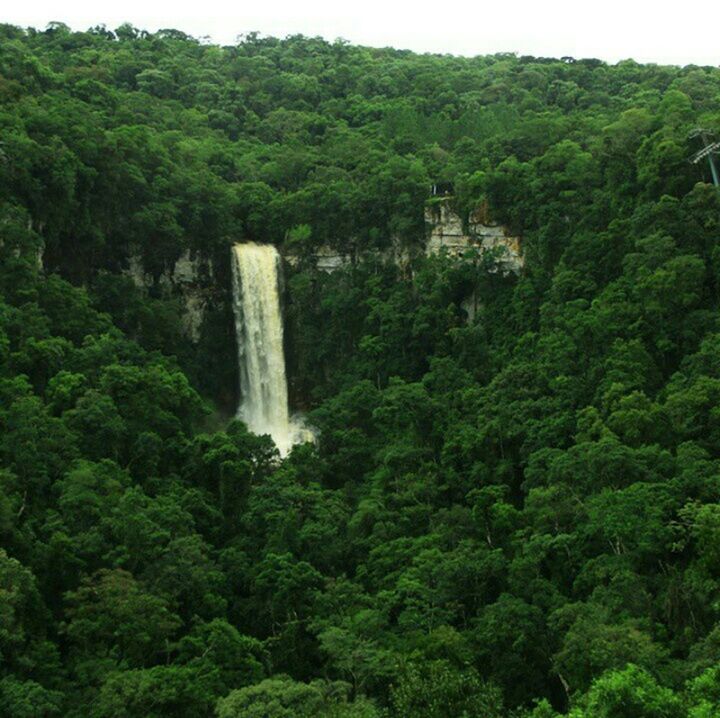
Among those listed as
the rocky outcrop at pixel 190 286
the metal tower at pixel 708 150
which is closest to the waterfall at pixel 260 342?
the rocky outcrop at pixel 190 286

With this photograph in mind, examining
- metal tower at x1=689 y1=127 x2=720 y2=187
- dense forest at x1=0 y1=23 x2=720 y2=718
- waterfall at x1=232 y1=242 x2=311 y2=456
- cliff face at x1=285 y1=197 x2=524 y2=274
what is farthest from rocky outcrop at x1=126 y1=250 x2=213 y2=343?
metal tower at x1=689 y1=127 x2=720 y2=187

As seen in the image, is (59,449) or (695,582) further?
(59,449)

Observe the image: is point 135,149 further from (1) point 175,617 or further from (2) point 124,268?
(1) point 175,617

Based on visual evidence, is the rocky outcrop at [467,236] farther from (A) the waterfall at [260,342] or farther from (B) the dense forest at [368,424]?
(A) the waterfall at [260,342]

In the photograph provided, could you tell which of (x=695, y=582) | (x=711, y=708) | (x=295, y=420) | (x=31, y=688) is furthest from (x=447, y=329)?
(x=711, y=708)

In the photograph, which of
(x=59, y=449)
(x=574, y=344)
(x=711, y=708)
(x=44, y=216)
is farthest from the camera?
(x=44, y=216)
